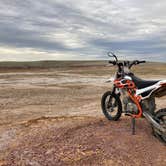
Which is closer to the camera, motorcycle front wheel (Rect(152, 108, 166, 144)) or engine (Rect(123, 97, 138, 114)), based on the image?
motorcycle front wheel (Rect(152, 108, 166, 144))

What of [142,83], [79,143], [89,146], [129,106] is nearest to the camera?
[89,146]

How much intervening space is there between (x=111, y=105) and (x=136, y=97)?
1.26 metres

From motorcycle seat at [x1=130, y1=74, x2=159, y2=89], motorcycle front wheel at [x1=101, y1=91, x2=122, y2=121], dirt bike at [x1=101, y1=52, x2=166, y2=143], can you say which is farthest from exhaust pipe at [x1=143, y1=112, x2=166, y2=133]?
motorcycle front wheel at [x1=101, y1=91, x2=122, y2=121]

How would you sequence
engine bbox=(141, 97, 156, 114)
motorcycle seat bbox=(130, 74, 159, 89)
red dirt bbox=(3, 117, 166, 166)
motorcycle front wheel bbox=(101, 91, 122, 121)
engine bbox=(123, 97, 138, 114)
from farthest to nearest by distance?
motorcycle front wheel bbox=(101, 91, 122, 121), engine bbox=(123, 97, 138, 114), engine bbox=(141, 97, 156, 114), motorcycle seat bbox=(130, 74, 159, 89), red dirt bbox=(3, 117, 166, 166)

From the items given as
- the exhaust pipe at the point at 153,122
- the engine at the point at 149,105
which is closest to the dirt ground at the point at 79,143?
the exhaust pipe at the point at 153,122

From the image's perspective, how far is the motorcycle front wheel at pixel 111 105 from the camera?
22.2 ft

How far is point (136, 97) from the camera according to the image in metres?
5.89

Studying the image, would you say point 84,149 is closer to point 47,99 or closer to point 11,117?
point 11,117

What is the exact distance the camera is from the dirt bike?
5477 millimetres

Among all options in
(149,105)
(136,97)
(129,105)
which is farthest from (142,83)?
(129,105)

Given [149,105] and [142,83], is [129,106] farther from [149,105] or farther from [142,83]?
[142,83]

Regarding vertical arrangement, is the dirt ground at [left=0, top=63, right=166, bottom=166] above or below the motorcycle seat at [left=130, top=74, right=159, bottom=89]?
below

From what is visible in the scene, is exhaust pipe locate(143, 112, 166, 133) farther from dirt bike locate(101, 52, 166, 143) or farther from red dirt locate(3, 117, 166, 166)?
red dirt locate(3, 117, 166, 166)

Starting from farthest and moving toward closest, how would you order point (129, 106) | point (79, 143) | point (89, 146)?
1. point (129, 106)
2. point (79, 143)
3. point (89, 146)
